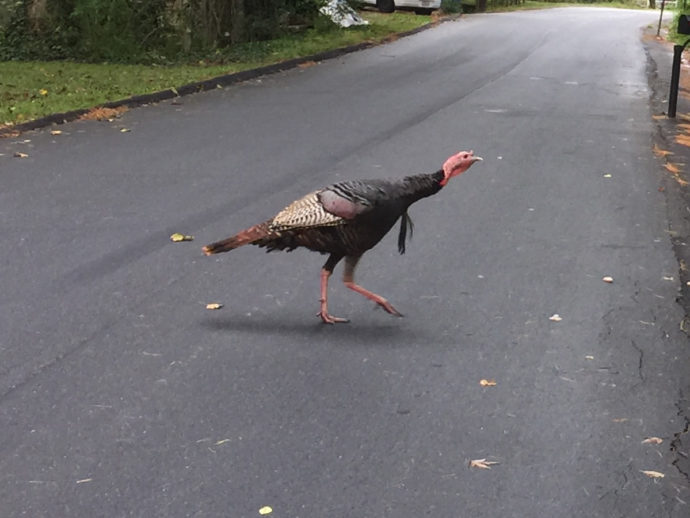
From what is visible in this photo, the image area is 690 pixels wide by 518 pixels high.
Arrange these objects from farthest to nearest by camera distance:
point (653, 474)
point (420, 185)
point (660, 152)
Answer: point (660, 152) < point (420, 185) < point (653, 474)

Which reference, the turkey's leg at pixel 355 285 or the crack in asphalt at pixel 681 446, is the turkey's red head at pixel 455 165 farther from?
the crack in asphalt at pixel 681 446

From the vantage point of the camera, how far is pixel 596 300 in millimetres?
5992

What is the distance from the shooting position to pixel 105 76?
1678cm

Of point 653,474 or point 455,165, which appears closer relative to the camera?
point 653,474

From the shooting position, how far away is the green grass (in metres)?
13.2

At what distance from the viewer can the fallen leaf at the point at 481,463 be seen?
3.87 m

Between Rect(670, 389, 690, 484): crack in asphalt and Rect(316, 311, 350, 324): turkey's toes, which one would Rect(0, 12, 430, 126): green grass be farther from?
Rect(670, 389, 690, 484): crack in asphalt

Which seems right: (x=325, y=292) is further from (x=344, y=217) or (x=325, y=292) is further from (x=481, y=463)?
(x=481, y=463)

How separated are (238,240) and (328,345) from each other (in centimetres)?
74

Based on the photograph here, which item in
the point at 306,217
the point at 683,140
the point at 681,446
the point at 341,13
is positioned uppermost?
the point at 306,217

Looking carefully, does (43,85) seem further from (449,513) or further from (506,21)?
(506,21)

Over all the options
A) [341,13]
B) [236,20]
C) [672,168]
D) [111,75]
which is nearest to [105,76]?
A: [111,75]

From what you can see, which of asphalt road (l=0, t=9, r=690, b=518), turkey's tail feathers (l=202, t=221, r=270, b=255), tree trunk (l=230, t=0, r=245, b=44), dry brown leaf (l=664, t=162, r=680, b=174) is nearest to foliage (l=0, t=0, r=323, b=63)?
tree trunk (l=230, t=0, r=245, b=44)

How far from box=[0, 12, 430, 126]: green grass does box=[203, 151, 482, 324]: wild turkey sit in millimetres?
7649
